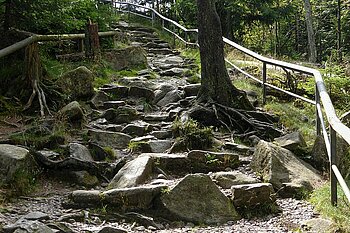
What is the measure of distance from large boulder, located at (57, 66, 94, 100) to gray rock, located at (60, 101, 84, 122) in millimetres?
1280

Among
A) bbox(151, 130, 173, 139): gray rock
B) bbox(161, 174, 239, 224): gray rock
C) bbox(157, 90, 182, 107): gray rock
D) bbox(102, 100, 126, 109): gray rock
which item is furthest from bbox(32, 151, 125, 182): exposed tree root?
bbox(157, 90, 182, 107): gray rock

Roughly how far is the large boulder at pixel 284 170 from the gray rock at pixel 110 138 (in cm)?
211

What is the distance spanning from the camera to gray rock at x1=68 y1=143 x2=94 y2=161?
579 centimetres

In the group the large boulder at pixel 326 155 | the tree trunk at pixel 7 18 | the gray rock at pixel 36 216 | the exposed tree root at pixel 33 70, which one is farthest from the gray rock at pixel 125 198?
the tree trunk at pixel 7 18

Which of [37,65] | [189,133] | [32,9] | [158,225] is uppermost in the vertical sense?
[32,9]

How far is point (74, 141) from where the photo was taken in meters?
6.57

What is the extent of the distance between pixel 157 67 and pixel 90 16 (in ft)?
8.15

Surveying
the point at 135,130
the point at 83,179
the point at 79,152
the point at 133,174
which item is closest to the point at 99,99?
A: the point at 135,130

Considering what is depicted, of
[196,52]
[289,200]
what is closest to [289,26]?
[196,52]

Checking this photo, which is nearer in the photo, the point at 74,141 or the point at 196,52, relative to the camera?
the point at 74,141

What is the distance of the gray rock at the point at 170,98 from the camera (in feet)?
30.0

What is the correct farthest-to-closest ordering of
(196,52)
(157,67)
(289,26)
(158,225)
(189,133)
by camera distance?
1. (289,26)
2. (196,52)
3. (157,67)
4. (189,133)
5. (158,225)

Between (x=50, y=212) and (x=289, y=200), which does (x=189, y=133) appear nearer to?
(x=289, y=200)

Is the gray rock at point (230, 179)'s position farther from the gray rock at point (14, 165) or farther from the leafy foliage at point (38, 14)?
the leafy foliage at point (38, 14)
